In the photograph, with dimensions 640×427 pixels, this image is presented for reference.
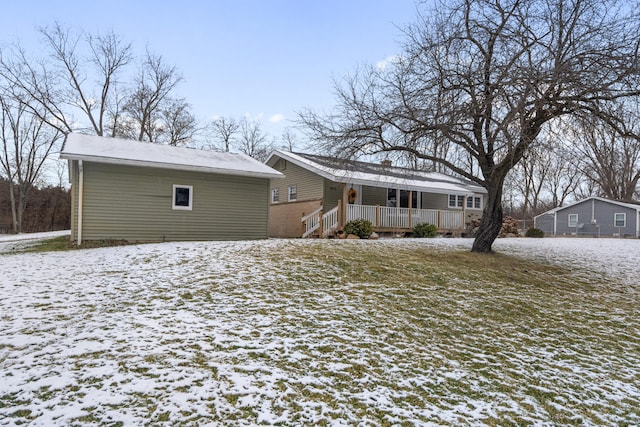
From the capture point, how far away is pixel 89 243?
433 inches

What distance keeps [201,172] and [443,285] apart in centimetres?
896

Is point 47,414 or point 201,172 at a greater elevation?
point 201,172

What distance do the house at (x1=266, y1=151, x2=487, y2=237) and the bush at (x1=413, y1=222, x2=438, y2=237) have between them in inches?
12.8

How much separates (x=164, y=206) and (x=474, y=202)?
16121 millimetres

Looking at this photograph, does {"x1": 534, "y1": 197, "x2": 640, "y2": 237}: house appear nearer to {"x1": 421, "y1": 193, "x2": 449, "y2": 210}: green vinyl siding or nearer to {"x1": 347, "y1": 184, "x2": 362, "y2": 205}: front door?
{"x1": 421, "y1": 193, "x2": 449, "y2": 210}: green vinyl siding

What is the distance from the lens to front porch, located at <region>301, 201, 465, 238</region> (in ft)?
47.9

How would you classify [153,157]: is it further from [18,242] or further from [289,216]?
[18,242]

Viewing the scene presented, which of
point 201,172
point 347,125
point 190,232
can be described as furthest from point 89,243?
point 347,125

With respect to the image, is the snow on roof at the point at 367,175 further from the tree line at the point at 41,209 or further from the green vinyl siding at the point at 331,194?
the tree line at the point at 41,209

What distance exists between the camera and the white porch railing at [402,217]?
15.0 meters

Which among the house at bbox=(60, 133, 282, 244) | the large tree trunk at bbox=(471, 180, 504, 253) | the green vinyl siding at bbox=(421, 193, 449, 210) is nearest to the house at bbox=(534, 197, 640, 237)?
the green vinyl siding at bbox=(421, 193, 449, 210)

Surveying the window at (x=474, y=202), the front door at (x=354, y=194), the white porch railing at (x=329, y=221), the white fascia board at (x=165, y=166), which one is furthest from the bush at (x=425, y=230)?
the white fascia board at (x=165, y=166)

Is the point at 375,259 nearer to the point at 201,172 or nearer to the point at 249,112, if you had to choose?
the point at 201,172

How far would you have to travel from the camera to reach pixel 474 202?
20547mm
